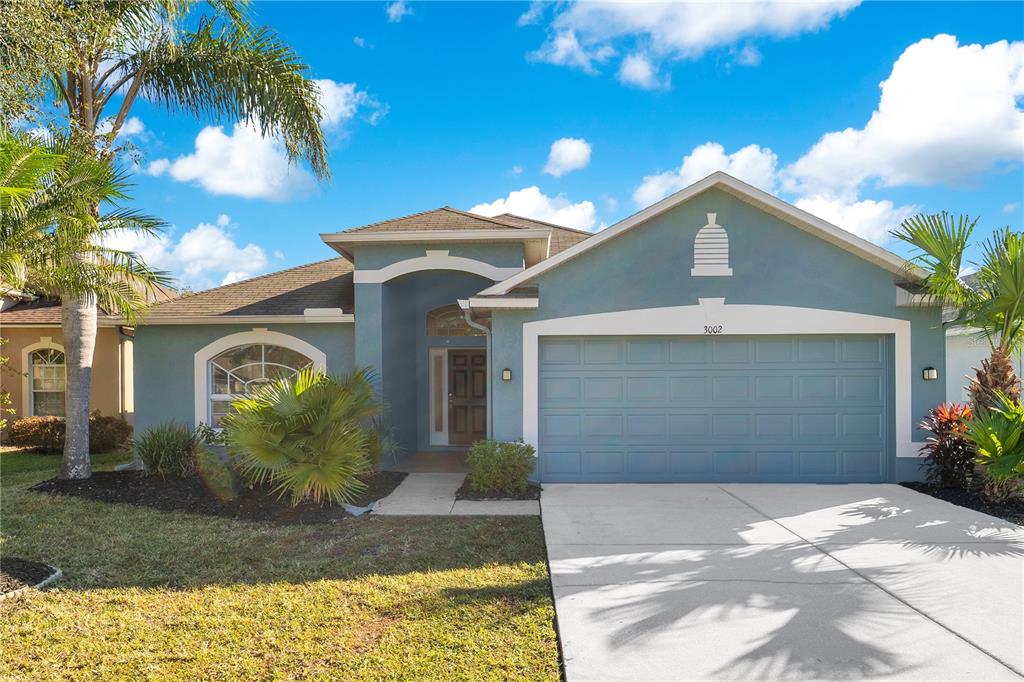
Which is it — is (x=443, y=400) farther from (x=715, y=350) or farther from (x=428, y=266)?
(x=715, y=350)

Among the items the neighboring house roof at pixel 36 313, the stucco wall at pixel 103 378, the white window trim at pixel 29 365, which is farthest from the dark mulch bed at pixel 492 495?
the white window trim at pixel 29 365

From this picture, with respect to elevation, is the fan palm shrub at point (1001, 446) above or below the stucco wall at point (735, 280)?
below

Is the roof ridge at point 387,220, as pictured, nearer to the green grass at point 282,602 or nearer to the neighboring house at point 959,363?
the green grass at point 282,602

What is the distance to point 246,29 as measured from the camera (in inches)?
427

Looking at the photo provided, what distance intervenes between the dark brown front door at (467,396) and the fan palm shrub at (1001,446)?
8.92 m

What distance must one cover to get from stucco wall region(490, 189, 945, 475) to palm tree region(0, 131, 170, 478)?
19.8 feet

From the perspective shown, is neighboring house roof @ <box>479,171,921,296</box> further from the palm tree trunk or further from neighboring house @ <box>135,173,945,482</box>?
the palm tree trunk

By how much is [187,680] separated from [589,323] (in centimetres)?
714

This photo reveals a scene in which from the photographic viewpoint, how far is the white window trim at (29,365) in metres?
15.7

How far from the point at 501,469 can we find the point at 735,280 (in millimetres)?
4691

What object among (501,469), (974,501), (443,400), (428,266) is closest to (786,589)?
(501,469)

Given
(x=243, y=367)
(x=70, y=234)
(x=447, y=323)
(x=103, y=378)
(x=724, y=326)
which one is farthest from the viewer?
(x=103, y=378)

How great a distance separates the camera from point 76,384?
10.4 metres

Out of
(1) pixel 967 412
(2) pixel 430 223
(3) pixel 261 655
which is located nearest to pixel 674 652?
(3) pixel 261 655
